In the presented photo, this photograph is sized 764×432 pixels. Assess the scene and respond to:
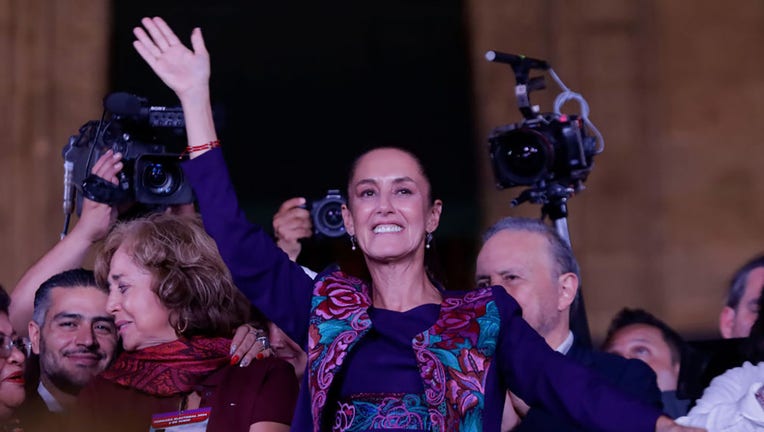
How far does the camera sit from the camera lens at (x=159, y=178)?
12.4 feet

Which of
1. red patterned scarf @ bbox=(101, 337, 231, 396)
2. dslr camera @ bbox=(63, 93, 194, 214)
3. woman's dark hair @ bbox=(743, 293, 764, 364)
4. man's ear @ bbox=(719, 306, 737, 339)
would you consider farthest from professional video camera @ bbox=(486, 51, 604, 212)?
red patterned scarf @ bbox=(101, 337, 231, 396)

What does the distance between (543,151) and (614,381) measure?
95 centimetres

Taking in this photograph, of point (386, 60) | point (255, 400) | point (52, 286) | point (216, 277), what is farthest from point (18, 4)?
point (255, 400)

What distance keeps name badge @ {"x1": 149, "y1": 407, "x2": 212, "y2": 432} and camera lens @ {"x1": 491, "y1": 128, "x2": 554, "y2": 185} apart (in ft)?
4.85

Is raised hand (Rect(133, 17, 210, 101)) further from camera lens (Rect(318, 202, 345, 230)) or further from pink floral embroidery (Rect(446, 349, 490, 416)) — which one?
camera lens (Rect(318, 202, 345, 230))

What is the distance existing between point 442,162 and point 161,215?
244 cm

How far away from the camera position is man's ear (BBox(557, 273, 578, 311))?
359 centimetres

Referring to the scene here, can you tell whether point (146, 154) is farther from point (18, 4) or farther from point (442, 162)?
point (18, 4)

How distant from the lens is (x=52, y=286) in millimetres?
3609

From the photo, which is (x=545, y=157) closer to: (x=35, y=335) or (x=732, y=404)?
(x=732, y=404)

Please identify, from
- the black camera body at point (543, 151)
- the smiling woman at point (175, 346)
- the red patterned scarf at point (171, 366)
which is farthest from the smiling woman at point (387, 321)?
the black camera body at point (543, 151)

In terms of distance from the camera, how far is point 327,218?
158 inches

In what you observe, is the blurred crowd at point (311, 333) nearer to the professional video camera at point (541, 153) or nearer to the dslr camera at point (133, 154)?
the dslr camera at point (133, 154)

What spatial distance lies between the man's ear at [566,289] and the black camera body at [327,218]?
75 cm
